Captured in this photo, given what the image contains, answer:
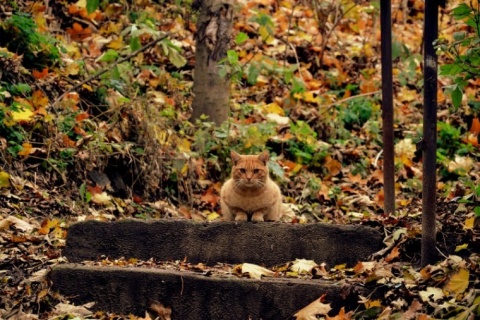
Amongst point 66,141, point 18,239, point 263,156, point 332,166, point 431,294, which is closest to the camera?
point 431,294

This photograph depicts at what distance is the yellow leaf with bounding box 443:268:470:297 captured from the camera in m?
4.78

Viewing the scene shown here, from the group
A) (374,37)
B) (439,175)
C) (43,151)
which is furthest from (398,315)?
(374,37)

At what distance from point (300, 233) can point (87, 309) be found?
1.65 meters

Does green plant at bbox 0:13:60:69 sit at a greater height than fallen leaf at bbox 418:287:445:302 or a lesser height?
greater

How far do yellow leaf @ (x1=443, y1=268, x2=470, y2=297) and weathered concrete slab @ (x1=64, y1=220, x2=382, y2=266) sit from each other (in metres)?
1.29

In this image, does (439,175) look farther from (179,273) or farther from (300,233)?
(179,273)

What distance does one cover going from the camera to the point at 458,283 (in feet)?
15.8

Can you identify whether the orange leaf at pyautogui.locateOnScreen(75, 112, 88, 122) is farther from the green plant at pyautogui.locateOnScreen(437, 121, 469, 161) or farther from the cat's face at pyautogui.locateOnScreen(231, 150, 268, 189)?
the green plant at pyautogui.locateOnScreen(437, 121, 469, 161)

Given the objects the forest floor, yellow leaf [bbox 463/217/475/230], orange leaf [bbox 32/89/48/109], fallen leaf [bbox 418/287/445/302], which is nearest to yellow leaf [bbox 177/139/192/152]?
the forest floor

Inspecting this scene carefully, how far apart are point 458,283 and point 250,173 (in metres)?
2.71

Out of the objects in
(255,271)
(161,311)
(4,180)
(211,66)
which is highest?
(211,66)

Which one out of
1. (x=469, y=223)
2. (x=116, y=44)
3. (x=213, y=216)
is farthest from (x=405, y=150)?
(x=469, y=223)

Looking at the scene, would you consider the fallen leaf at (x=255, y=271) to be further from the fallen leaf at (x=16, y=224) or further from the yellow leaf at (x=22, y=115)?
the yellow leaf at (x=22, y=115)

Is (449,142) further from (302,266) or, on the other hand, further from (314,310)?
(314,310)
